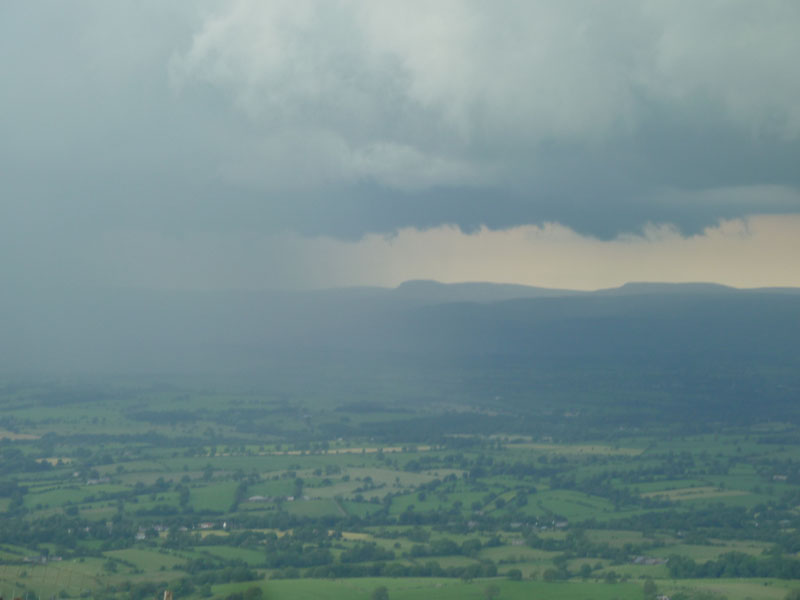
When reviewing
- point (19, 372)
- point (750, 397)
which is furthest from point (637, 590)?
point (19, 372)

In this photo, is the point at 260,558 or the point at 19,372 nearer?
the point at 260,558

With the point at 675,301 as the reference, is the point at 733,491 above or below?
below

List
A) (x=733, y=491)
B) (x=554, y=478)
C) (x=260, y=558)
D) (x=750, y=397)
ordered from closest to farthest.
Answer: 1. (x=260, y=558)
2. (x=733, y=491)
3. (x=554, y=478)
4. (x=750, y=397)

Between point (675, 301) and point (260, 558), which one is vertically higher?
point (675, 301)

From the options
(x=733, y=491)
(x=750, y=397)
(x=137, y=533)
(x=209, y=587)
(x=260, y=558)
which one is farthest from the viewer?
(x=750, y=397)

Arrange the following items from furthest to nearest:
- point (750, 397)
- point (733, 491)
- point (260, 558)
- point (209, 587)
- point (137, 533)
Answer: point (750, 397) → point (733, 491) → point (137, 533) → point (260, 558) → point (209, 587)

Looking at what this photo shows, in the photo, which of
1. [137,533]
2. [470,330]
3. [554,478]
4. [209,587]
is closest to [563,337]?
[470,330]

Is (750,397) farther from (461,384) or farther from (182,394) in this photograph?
(182,394)

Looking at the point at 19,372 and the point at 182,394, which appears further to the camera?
the point at 19,372

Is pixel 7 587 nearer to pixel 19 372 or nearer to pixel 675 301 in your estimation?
pixel 19 372
